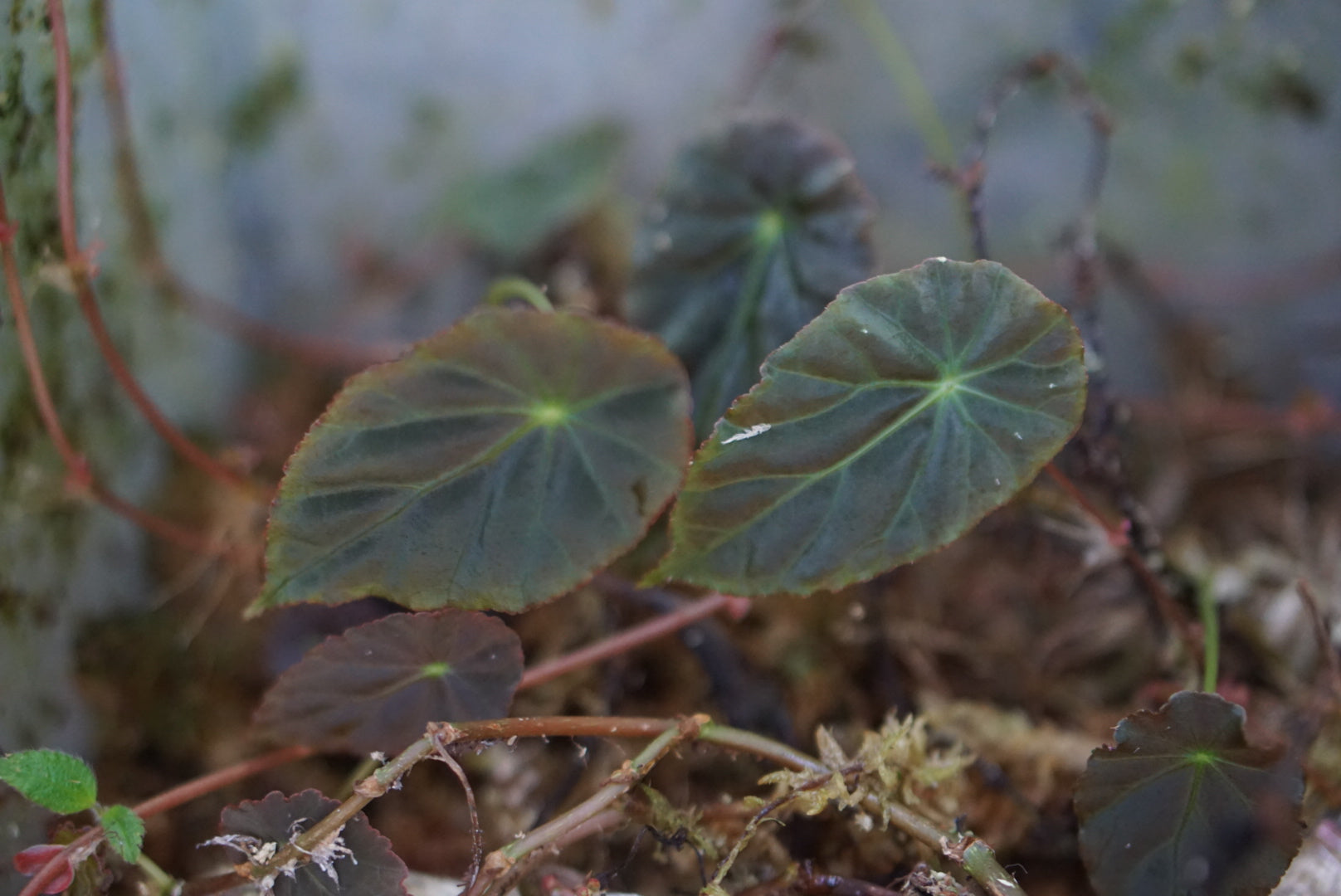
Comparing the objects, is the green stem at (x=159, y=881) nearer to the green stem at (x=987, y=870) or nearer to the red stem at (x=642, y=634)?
the red stem at (x=642, y=634)

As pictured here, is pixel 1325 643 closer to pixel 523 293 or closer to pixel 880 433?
pixel 880 433

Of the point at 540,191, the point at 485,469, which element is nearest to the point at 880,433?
the point at 485,469

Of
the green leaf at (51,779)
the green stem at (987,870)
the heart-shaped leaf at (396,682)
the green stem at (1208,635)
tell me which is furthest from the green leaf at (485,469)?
the green stem at (1208,635)

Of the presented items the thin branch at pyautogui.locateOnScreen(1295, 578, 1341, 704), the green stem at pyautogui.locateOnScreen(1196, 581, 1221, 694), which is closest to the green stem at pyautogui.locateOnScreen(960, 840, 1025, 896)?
the green stem at pyautogui.locateOnScreen(1196, 581, 1221, 694)

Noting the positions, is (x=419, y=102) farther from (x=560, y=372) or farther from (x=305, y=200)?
(x=560, y=372)

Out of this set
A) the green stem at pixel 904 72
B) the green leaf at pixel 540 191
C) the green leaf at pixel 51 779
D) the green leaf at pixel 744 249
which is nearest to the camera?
the green leaf at pixel 51 779
